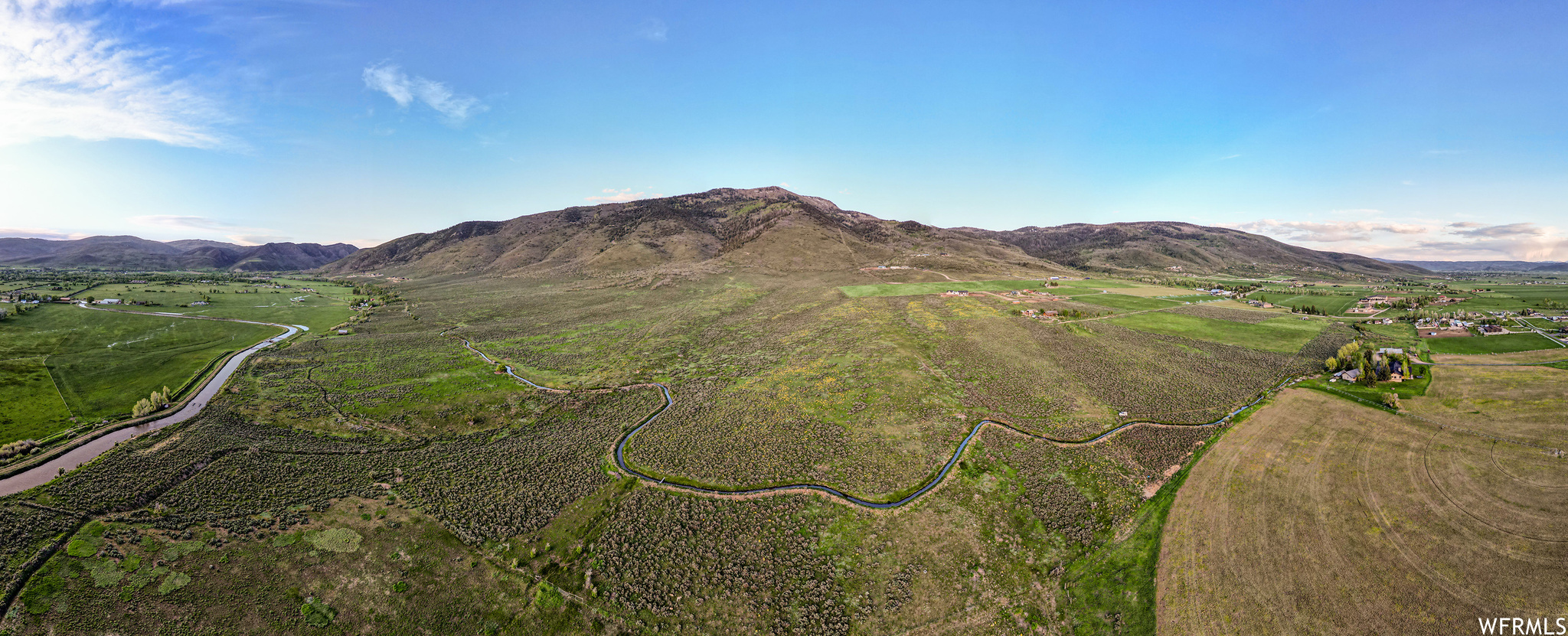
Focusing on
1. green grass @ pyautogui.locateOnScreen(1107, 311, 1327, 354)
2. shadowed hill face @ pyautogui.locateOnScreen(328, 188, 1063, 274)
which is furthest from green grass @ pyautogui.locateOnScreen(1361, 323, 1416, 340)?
shadowed hill face @ pyautogui.locateOnScreen(328, 188, 1063, 274)

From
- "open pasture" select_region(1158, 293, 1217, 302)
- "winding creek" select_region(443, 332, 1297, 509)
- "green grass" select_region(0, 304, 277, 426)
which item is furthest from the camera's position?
"open pasture" select_region(1158, 293, 1217, 302)

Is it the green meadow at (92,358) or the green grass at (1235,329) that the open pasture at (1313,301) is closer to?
the green grass at (1235,329)

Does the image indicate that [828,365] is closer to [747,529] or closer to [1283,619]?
[747,529]

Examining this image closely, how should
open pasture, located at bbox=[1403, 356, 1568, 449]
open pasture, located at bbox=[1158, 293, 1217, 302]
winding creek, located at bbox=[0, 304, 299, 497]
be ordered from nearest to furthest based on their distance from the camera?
winding creek, located at bbox=[0, 304, 299, 497]
open pasture, located at bbox=[1403, 356, 1568, 449]
open pasture, located at bbox=[1158, 293, 1217, 302]

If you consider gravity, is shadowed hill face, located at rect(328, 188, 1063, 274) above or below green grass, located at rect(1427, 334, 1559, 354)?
above

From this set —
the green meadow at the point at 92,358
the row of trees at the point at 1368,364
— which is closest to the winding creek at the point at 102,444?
the green meadow at the point at 92,358

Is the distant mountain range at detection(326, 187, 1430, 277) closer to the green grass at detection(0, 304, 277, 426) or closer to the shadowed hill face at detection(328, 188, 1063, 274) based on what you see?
the shadowed hill face at detection(328, 188, 1063, 274)

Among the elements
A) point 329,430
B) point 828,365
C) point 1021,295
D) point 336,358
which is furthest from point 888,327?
point 336,358
